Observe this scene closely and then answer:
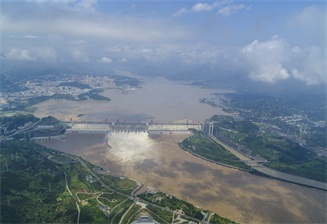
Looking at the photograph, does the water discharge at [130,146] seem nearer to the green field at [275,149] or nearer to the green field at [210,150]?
the green field at [210,150]

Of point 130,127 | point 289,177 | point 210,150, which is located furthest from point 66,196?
point 130,127

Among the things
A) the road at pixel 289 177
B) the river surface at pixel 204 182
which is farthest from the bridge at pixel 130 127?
the road at pixel 289 177

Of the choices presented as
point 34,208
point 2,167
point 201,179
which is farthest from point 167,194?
point 2,167

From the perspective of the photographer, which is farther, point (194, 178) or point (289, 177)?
point (289, 177)

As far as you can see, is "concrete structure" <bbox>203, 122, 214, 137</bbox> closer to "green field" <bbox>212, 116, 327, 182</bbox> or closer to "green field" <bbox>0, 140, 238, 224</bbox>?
"green field" <bbox>212, 116, 327, 182</bbox>

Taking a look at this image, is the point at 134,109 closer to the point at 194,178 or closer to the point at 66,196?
the point at 194,178

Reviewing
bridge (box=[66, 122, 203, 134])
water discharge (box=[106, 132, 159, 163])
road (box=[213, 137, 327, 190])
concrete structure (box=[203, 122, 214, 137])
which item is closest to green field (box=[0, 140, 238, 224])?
water discharge (box=[106, 132, 159, 163])

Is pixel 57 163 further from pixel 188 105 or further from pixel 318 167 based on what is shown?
pixel 188 105
